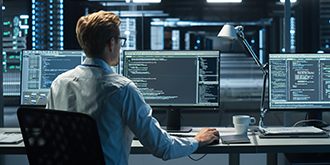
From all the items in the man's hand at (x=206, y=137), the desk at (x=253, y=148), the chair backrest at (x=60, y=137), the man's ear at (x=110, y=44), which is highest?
the man's ear at (x=110, y=44)

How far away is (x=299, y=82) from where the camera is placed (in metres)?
1.72

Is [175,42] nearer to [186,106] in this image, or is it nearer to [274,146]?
[186,106]

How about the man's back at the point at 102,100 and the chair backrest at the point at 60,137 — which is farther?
the man's back at the point at 102,100

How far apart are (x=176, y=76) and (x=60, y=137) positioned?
996mm

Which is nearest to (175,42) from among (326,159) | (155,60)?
(155,60)

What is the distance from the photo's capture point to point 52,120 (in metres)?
0.81

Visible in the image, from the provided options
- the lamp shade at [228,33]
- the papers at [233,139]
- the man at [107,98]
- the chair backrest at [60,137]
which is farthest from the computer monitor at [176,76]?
the chair backrest at [60,137]

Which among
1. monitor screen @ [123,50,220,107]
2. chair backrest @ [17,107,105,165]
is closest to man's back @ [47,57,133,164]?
chair backrest @ [17,107,105,165]

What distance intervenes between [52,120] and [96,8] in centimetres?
516

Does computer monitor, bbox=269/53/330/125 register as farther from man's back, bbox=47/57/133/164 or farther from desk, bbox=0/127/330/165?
man's back, bbox=47/57/133/164

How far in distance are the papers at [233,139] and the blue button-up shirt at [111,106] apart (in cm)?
48

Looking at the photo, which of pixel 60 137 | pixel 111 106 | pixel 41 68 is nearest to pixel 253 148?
pixel 111 106

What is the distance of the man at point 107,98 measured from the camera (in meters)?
0.91

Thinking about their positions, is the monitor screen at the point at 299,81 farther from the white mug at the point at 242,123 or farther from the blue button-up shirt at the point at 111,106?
the blue button-up shirt at the point at 111,106
